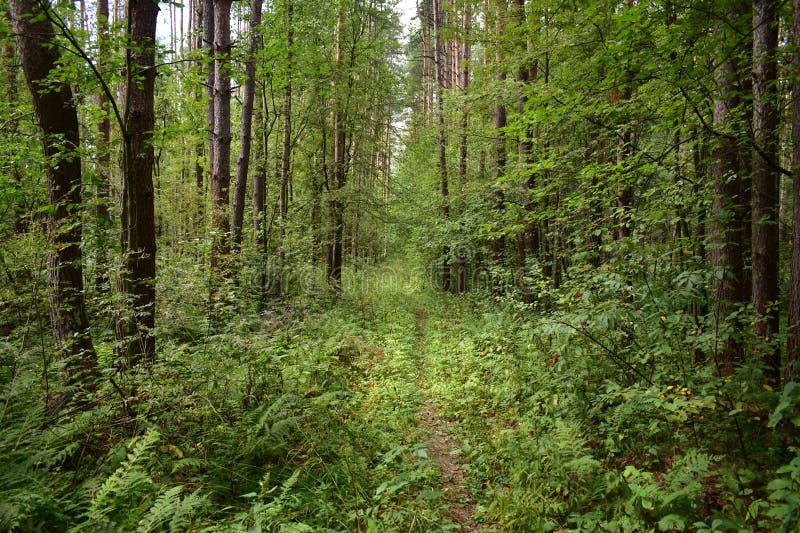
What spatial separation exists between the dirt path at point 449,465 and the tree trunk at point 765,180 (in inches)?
135

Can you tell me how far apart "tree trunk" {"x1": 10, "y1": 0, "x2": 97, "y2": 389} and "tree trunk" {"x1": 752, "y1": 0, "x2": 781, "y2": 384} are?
25.4 feet

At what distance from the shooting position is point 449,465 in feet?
16.3

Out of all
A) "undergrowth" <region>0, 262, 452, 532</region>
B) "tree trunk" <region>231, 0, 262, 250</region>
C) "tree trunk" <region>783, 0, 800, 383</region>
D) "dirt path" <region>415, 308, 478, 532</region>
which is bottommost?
"dirt path" <region>415, 308, 478, 532</region>

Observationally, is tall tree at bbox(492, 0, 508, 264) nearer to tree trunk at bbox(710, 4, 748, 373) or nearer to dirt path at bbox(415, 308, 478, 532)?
tree trunk at bbox(710, 4, 748, 373)

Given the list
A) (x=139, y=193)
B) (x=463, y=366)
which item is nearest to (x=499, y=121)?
(x=463, y=366)

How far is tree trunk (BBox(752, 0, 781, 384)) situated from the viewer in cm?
393

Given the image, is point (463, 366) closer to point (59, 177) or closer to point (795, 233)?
point (795, 233)

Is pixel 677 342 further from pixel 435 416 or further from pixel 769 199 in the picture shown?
pixel 435 416

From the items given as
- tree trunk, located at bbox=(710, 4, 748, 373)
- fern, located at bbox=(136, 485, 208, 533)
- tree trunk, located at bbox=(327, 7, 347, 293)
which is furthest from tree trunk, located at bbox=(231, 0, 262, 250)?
tree trunk, located at bbox=(710, 4, 748, 373)

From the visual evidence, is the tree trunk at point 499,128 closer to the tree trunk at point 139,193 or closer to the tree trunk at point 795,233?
the tree trunk at point 795,233

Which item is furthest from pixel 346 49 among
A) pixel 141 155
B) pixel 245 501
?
pixel 245 501

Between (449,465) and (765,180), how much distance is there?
16.6 ft

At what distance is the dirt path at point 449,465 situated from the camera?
4005 mm

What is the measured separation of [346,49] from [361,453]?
1547 cm
